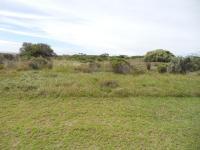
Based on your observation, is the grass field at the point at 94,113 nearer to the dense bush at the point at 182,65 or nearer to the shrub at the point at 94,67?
the shrub at the point at 94,67

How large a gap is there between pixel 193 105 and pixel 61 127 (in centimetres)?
489

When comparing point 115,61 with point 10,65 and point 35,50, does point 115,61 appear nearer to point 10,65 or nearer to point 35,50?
point 10,65

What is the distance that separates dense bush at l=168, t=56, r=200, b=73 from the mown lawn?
6301mm

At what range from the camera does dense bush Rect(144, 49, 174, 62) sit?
27.4 m

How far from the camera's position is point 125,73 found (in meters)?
13.2

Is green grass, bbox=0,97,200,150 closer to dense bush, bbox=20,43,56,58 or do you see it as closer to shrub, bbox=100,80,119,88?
shrub, bbox=100,80,119,88

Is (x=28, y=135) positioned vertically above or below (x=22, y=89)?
below

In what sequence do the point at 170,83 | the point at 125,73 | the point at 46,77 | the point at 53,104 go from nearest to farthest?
the point at 53,104 → the point at 46,77 → the point at 170,83 → the point at 125,73

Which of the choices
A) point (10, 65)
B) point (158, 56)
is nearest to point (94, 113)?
point (10, 65)

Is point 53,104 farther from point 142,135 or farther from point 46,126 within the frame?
point 142,135

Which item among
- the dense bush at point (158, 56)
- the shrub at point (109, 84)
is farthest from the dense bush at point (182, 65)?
the dense bush at point (158, 56)

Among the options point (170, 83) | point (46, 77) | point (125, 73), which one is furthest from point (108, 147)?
point (125, 73)

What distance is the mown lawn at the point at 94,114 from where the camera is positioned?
17.8 feet

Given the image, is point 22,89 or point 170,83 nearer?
point 22,89
